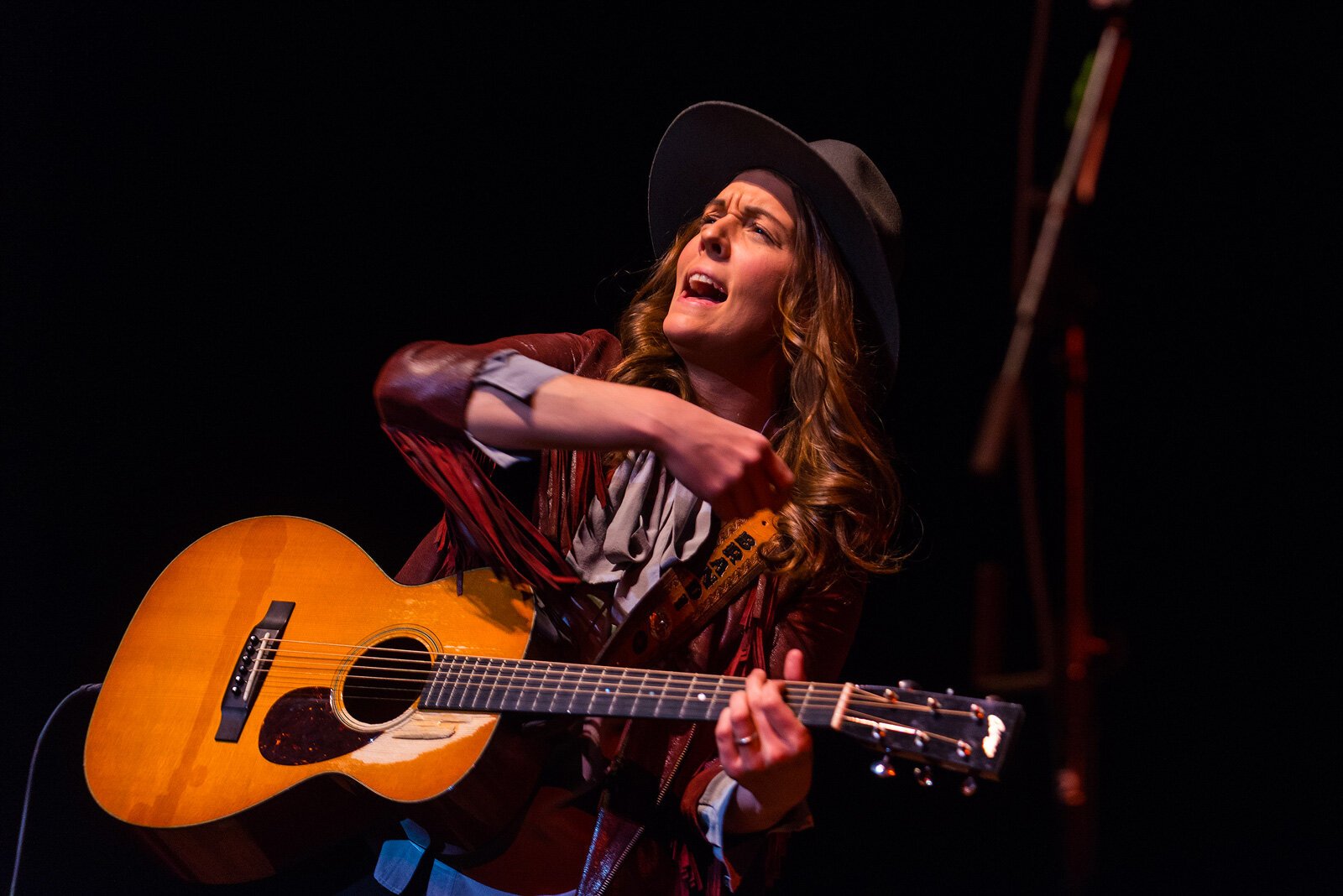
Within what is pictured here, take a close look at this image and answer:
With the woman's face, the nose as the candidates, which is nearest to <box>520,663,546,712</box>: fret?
the woman's face

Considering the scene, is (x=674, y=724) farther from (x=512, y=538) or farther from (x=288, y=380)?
(x=288, y=380)

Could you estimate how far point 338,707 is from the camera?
1832 millimetres

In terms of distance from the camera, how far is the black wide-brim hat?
6.94 ft

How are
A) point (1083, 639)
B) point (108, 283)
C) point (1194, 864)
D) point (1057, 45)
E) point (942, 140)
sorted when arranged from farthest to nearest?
point (108, 283) → point (942, 140) → point (1194, 864) → point (1057, 45) → point (1083, 639)

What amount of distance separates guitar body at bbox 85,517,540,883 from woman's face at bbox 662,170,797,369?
0.68 m

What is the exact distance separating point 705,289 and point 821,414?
0.37m

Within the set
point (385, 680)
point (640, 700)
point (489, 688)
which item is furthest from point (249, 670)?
point (640, 700)

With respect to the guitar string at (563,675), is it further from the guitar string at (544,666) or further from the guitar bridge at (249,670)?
the guitar bridge at (249,670)

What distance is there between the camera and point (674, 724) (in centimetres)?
186

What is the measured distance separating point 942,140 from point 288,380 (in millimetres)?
2038

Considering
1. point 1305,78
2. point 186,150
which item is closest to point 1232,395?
point 1305,78

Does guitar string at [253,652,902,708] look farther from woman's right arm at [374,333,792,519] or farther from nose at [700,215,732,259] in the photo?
Result: nose at [700,215,732,259]

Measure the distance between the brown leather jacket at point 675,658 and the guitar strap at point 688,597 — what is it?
0.18 ft

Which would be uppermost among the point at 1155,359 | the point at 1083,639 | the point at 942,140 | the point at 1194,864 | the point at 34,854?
the point at 942,140
